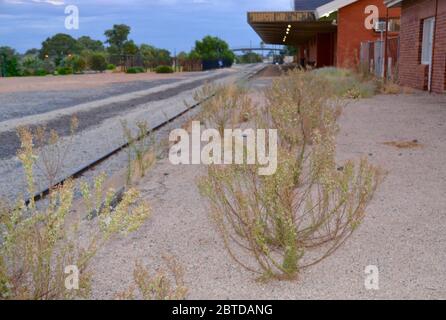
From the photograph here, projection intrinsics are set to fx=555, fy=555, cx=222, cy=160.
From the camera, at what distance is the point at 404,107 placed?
544 inches

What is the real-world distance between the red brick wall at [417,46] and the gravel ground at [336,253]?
1005cm

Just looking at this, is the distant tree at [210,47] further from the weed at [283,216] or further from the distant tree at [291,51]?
the weed at [283,216]

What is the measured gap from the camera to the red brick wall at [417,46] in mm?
16438

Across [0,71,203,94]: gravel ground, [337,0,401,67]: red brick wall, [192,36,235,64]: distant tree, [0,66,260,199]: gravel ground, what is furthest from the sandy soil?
[192,36,235,64]: distant tree

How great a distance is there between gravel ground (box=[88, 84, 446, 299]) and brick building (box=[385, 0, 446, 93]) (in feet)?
33.2

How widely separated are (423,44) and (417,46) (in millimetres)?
200

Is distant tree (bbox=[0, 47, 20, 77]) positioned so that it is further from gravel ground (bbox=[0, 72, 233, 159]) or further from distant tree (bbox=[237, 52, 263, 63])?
distant tree (bbox=[237, 52, 263, 63])

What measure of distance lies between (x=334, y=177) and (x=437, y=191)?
2.29 metres

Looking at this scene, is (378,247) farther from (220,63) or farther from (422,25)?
(220,63)

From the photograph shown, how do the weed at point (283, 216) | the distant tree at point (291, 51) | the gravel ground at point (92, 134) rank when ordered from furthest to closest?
the distant tree at point (291, 51), the gravel ground at point (92, 134), the weed at point (283, 216)

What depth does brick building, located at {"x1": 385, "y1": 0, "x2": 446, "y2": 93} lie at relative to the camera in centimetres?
1655

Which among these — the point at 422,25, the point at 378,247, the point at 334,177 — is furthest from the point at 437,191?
the point at 422,25

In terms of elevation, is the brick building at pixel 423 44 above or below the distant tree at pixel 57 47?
below

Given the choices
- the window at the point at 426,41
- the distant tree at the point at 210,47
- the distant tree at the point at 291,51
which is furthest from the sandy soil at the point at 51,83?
the distant tree at the point at 291,51
